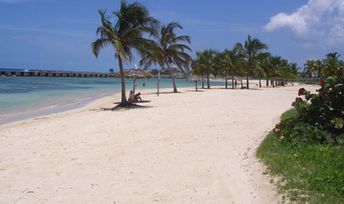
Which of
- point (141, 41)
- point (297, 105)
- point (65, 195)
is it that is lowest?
point (65, 195)

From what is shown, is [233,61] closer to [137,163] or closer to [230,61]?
[230,61]

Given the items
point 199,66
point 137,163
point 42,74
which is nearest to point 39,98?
point 199,66

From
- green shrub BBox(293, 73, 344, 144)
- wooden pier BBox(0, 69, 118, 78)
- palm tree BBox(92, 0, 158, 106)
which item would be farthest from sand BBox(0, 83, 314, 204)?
wooden pier BBox(0, 69, 118, 78)

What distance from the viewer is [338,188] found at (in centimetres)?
559

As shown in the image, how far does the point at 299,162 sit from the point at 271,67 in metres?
53.6

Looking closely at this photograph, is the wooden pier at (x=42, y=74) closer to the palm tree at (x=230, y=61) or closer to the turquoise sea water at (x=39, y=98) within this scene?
the turquoise sea water at (x=39, y=98)

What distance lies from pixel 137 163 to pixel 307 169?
10.2ft

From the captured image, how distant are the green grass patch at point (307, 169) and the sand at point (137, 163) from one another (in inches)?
9.5

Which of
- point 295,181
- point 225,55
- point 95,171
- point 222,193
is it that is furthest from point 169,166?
point 225,55

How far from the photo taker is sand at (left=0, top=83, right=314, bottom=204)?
6.35m

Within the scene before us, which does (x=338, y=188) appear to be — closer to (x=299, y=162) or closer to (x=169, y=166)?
(x=299, y=162)

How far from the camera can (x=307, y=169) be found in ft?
21.7

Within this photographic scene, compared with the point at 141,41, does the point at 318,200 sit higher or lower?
lower

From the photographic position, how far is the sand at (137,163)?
635 cm
